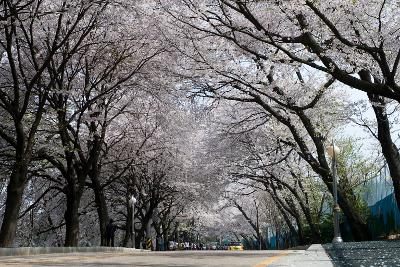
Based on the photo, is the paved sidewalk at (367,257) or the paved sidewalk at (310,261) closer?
Result: the paved sidewalk at (367,257)

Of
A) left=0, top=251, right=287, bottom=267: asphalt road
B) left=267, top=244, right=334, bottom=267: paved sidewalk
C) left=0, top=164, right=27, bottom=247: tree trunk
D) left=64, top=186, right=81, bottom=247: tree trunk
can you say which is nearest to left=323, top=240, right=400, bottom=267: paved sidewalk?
left=267, top=244, right=334, bottom=267: paved sidewalk

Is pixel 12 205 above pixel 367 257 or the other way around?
above

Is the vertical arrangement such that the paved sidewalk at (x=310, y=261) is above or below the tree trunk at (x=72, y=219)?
below

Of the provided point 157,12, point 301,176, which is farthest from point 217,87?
point 301,176

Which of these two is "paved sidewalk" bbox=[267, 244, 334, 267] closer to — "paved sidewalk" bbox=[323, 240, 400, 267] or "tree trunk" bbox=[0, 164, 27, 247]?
"paved sidewalk" bbox=[323, 240, 400, 267]

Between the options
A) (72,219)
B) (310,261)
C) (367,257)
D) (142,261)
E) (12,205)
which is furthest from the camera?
(72,219)

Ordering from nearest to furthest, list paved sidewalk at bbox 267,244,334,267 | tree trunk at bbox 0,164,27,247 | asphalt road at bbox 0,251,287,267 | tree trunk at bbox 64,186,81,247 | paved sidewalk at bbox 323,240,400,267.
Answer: paved sidewalk at bbox 323,240,400,267, paved sidewalk at bbox 267,244,334,267, asphalt road at bbox 0,251,287,267, tree trunk at bbox 0,164,27,247, tree trunk at bbox 64,186,81,247

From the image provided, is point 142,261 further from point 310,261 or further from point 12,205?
point 12,205

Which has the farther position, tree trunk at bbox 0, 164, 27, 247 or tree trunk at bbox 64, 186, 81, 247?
tree trunk at bbox 64, 186, 81, 247

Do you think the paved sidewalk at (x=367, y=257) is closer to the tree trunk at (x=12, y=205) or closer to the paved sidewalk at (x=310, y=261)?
the paved sidewalk at (x=310, y=261)

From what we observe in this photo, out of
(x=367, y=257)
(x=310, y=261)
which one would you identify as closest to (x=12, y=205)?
(x=310, y=261)

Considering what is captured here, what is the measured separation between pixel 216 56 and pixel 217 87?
1.62 metres

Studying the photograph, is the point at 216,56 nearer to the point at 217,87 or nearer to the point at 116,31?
the point at 217,87

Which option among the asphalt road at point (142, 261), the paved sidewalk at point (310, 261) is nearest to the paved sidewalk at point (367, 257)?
the paved sidewalk at point (310, 261)
